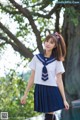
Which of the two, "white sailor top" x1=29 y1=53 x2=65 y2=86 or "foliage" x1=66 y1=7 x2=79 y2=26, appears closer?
"white sailor top" x1=29 y1=53 x2=65 y2=86

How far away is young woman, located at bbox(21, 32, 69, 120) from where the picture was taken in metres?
2.78

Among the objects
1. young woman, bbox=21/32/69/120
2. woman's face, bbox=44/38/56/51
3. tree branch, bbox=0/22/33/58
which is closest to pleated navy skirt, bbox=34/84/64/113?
young woman, bbox=21/32/69/120

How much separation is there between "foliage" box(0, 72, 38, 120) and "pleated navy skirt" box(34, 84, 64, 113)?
316 inches

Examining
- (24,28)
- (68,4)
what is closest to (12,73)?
(24,28)

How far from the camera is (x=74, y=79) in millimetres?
8344

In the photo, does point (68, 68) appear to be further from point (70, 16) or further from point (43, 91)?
point (43, 91)

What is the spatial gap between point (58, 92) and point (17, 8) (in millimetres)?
5746

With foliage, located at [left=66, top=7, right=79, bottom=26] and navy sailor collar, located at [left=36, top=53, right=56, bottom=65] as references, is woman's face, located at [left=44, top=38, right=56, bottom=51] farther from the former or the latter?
foliage, located at [left=66, top=7, right=79, bottom=26]

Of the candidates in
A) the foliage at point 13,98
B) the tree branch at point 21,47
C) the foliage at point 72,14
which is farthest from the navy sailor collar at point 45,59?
the foliage at point 13,98

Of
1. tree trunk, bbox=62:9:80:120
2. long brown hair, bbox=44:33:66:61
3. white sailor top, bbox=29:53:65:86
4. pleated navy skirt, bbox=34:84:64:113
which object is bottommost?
pleated navy skirt, bbox=34:84:64:113

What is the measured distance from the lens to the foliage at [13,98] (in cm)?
1103

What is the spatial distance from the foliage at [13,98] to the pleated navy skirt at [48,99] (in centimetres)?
804

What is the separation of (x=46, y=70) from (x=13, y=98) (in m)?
11.6

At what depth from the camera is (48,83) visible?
279 cm
